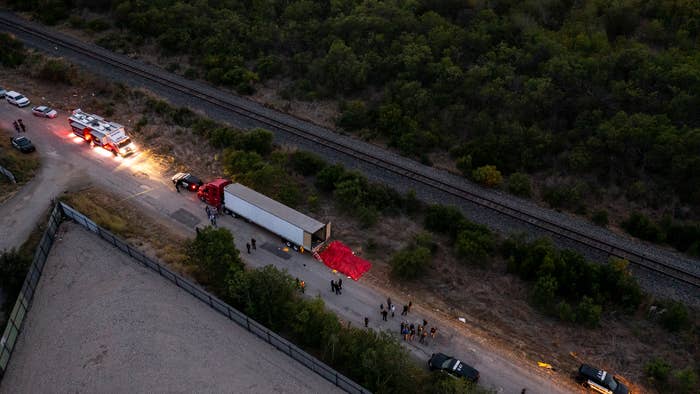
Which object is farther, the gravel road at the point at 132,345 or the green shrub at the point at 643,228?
the green shrub at the point at 643,228

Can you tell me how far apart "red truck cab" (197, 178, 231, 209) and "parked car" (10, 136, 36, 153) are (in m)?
14.7

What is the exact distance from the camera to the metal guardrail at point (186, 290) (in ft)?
76.0

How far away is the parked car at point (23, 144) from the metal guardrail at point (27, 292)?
10496 mm

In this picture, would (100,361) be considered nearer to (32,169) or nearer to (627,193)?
(32,169)

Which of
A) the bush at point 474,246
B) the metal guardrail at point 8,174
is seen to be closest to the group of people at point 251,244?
the bush at point 474,246

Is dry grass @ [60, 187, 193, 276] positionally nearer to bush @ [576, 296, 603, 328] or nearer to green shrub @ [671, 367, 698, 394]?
bush @ [576, 296, 603, 328]

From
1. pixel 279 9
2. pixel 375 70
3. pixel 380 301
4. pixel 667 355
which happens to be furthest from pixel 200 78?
pixel 667 355

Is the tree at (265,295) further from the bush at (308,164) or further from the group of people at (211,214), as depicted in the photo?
the bush at (308,164)

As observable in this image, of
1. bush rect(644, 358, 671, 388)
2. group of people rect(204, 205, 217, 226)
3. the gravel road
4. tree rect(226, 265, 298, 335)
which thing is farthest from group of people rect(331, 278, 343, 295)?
bush rect(644, 358, 671, 388)

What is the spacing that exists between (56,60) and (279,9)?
22284 millimetres

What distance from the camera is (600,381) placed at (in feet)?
79.9

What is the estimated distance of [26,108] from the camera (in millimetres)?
45938

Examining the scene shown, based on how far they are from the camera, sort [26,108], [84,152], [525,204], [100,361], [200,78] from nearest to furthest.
Answer: [100,361], [525,204], [84,152], [26,108], [200,78]

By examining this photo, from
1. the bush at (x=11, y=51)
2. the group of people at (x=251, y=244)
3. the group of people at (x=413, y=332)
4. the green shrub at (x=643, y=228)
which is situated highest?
the bush at (x=11, y=51)
